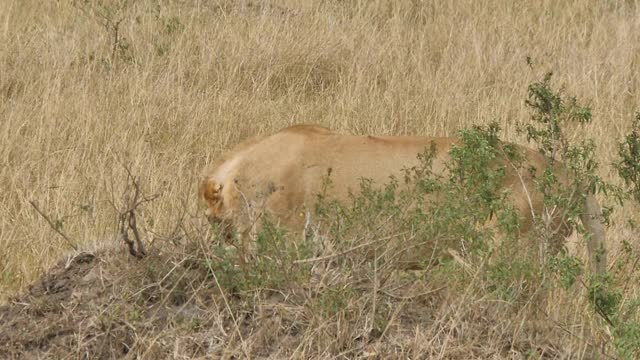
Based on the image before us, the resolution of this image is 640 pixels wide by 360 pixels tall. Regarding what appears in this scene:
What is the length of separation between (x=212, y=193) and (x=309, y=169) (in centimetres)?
43

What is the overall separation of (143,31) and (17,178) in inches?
103

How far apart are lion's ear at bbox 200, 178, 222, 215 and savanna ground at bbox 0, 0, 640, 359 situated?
0.42ft

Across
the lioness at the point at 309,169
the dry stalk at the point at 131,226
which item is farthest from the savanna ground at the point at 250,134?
the lioness at the point at 309,169

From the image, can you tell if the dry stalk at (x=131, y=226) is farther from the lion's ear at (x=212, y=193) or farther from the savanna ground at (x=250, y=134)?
the lion's ear at (x=212, y=193)

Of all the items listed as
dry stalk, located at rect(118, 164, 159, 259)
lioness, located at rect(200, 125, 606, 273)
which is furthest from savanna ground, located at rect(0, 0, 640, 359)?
lioness, located at rect(200, 125, 606, 273)

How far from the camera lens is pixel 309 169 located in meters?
5.67

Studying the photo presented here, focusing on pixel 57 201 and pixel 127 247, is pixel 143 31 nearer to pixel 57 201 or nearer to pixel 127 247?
pixel 57 201

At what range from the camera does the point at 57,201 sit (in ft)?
20.6

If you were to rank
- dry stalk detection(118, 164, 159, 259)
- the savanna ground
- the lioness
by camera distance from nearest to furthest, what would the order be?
the savanna ground → dry stalk detection(118, 164, 159, 259) → the lioness

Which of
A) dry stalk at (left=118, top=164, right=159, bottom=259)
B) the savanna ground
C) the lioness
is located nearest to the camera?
the savanna ground

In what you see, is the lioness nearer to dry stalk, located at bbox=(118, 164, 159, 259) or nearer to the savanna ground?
the savanna ground

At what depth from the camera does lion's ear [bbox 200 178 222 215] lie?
5.57 meters

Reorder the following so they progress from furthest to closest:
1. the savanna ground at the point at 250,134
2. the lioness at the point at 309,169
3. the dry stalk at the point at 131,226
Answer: the lioness at the point at 309,169 < the dry stalk at the point at 131,226 < the savanna ground at the point at 250,134

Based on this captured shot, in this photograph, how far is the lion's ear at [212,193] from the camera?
18.3ft
